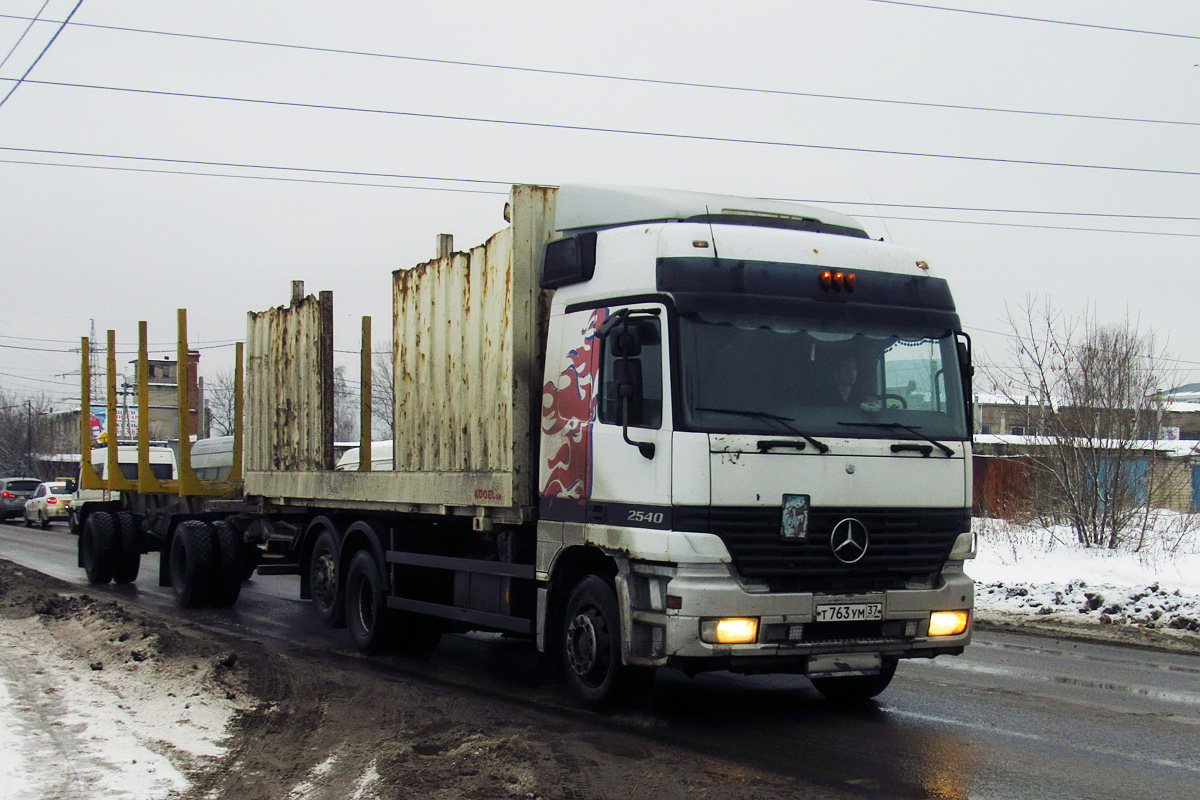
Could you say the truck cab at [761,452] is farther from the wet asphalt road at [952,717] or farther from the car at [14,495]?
the car at [14,495]

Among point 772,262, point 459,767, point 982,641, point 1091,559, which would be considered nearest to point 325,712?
point 459,767

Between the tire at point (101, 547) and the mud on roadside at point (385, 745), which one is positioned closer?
the mud on roadside at point (385, 745)

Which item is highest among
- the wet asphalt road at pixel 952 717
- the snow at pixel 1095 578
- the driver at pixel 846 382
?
the driver at pixel 846 382

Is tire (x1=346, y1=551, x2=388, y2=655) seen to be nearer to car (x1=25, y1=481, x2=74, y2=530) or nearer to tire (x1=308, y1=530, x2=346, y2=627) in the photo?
tire (x1=308, y1=530, x2=346, y2=627)

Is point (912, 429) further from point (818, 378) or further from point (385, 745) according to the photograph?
point (385, 745)

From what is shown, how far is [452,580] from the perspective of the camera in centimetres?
979

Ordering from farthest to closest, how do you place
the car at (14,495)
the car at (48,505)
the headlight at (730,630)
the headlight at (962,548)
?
the car at (14,495) → the car at (48,505) → the headlight at (962,548) → the headlight at (730,630)

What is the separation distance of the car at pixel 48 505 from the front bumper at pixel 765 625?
3695 centimetres

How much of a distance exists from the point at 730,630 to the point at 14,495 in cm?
4409

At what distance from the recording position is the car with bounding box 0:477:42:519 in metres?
44.9

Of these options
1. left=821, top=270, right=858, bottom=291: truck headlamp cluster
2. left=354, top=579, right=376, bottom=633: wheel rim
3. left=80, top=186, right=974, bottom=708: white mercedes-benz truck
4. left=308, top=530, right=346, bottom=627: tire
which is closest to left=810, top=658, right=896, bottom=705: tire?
left=80, top=186, right=974, bottom=708: white mercedes-benz truck

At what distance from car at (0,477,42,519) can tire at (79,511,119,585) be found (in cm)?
2970

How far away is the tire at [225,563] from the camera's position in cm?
1448

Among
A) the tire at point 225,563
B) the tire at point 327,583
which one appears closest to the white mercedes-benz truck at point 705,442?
the tire at point 327,583
